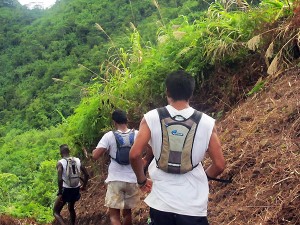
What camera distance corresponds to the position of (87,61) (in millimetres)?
43781

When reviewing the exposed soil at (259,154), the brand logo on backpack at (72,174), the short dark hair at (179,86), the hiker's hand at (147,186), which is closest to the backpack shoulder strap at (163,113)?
the short dark hair at (179,86)

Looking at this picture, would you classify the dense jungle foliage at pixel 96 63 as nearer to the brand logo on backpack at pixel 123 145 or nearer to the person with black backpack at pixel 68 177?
the person with black backpack at pixel 68 177

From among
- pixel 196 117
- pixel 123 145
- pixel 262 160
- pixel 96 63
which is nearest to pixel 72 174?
pixel 123 145

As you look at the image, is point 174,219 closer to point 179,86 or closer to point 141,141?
point 141,141

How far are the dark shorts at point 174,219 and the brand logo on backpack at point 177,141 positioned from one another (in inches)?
12.9

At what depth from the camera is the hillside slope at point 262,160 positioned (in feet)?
16.6

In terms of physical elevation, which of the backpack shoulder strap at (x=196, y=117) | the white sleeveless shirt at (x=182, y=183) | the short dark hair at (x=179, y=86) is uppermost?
the short dark hair at (x=179, y=86)

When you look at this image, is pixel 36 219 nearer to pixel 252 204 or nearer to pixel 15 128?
pixel 252 204

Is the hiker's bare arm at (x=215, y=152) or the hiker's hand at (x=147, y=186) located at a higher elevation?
the hiker's bare arm at (x=215, y=152)

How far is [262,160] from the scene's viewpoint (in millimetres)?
6008

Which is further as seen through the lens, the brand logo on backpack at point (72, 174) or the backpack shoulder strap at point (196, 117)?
the brand logo on backpack at point (72, 174)

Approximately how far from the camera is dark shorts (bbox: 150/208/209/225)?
388 cm

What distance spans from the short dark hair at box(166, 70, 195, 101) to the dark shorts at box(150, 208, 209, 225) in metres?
0.88

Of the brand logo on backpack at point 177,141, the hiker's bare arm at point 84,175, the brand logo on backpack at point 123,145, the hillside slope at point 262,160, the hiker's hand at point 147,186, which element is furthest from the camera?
the hiker's bare arm at point 84,175
